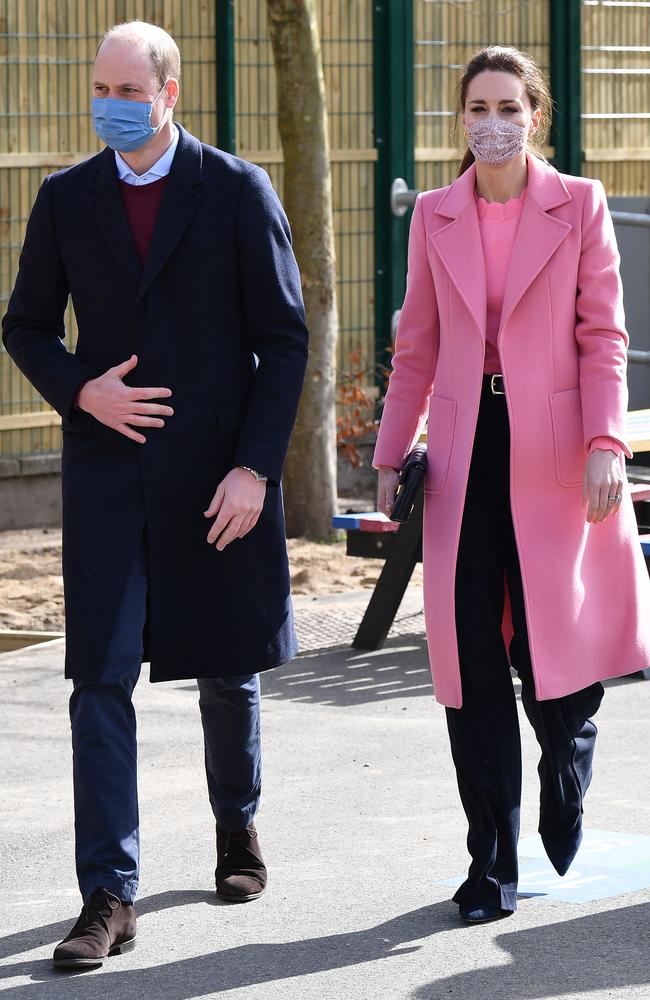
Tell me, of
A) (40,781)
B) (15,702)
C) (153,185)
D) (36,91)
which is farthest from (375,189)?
(153,185)

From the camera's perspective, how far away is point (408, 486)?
14.0ft

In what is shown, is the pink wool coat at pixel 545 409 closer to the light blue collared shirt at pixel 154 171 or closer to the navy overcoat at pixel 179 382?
the navy overcoat at pixel 179 382

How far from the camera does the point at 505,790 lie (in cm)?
430

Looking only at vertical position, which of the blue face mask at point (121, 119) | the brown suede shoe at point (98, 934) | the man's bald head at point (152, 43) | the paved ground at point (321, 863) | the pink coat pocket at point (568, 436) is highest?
the man's bald head at point (152, 43)

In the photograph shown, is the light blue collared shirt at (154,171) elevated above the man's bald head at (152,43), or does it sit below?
below

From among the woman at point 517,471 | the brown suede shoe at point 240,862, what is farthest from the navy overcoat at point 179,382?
the brown suede shoe at point 240,862

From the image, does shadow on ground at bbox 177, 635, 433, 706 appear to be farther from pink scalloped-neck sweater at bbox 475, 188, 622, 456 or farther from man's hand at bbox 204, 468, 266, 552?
pink scalloped-neck sweater at bbox 475, 188, 622, 456

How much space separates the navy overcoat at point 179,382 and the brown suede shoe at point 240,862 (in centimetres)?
46

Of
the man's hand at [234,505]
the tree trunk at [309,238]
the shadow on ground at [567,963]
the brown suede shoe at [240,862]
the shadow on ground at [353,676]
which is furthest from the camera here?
the tree trunk at [309,238]

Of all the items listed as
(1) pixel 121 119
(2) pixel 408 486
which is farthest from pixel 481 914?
(1) pixel 121 119

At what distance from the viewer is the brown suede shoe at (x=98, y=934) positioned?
401cm

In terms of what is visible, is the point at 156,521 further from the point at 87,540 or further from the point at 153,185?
the point at 153,185

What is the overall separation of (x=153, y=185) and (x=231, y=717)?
1.25 meters

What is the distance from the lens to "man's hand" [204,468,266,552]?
4.23 meters
